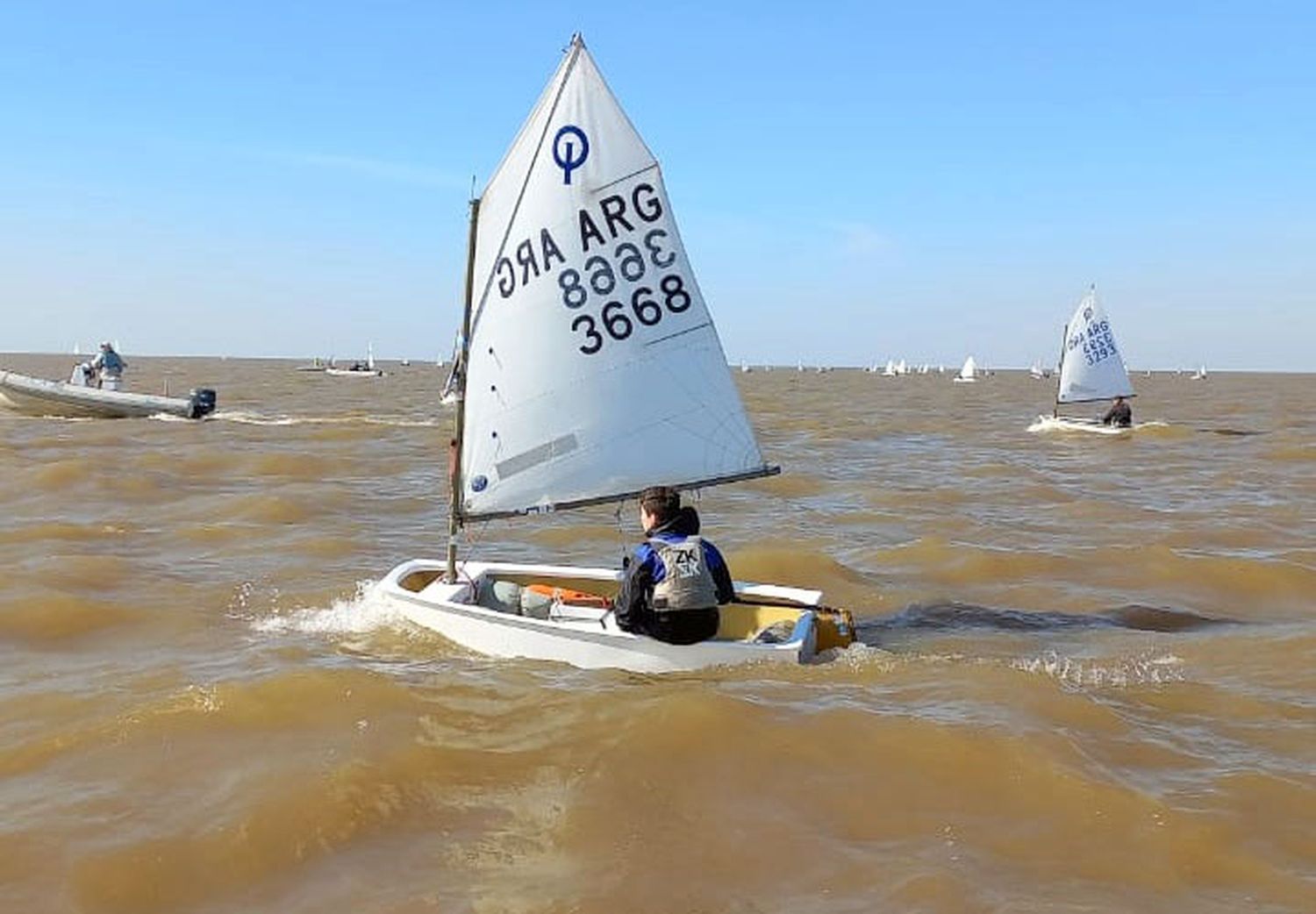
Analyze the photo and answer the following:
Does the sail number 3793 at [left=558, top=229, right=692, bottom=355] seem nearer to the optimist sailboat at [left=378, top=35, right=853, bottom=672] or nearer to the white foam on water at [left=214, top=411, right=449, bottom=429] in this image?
the optimist sailboat at [left=378, top=35, right=853, bottom=672]

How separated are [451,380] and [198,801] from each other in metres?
4.43

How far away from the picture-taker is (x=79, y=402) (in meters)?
35.2

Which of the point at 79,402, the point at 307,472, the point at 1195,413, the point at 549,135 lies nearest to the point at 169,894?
the point at 549,135

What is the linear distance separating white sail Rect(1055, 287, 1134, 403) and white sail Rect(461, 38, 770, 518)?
31.4 m

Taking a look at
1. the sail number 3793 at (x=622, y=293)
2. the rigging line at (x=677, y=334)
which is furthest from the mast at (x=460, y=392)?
the rigging line at (x=677, y=334)

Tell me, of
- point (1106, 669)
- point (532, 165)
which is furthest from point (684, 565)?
point (1106, 669)

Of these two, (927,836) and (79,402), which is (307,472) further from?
(927,836)

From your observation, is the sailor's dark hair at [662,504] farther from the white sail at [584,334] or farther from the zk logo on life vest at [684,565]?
the white sail at [584,334]

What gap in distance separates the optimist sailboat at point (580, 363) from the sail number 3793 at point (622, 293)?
11 mm

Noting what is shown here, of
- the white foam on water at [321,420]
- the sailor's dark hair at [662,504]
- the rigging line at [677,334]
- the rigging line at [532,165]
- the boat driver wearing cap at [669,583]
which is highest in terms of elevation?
the rigging line at [532,165]

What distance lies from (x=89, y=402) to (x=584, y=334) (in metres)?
30.6

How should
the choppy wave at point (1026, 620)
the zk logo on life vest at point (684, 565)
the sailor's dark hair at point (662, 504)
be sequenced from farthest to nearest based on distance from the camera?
the choppy wave at point (1026, 620) < the sailor's dark hair at point (662, 504) < the zk logo on life vest at point (684, 565)

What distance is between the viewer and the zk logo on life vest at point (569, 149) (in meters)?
9.49

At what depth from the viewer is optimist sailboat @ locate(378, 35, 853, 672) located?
31.2 feet
